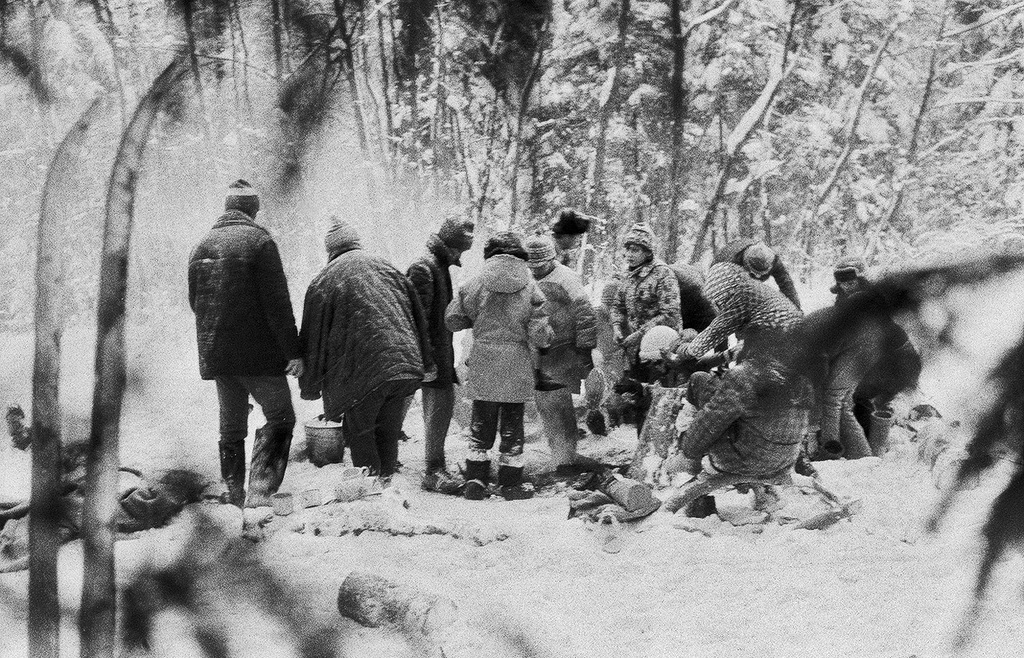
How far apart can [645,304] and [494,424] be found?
113 centimetres

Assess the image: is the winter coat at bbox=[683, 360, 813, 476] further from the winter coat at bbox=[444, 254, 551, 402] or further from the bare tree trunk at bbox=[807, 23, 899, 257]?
the winter coat at bbox=[444, 254, 551, 402]

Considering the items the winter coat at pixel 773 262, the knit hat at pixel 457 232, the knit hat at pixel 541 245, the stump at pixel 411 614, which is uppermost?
the knit hat at pixel 457 232

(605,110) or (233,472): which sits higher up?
(605,110)

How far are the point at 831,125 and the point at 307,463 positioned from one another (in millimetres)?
A: 1136

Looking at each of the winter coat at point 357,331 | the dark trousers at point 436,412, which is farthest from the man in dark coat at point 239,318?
the dark trousers at point 436,412

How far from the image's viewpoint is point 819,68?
0.87 meters

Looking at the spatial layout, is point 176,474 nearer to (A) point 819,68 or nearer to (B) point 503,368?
(A) point 819,68

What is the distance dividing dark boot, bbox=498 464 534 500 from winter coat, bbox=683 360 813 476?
48 cm

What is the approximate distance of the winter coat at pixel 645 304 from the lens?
185cm

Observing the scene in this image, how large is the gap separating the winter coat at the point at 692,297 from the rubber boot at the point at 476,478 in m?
0.64

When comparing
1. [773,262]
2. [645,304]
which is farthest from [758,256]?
[645,304]

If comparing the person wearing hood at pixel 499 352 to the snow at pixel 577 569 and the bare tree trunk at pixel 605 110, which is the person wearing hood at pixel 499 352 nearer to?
the snow at pixel 577 569

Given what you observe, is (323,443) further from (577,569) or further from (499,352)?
(499,352)

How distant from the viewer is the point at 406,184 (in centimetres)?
95
